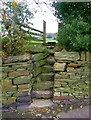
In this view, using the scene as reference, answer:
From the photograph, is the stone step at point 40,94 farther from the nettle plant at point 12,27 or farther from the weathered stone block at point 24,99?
the nettle plant at point 12,27

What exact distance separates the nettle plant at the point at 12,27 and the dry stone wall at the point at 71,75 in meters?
0.79

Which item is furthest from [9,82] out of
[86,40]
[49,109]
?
[86,40]

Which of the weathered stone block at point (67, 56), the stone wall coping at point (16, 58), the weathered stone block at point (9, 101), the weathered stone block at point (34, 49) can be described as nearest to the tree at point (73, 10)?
the weathered stone block at point (67, 56)

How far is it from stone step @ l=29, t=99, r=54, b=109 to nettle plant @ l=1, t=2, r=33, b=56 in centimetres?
105

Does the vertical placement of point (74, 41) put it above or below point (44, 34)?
below

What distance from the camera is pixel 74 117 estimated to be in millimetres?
2145

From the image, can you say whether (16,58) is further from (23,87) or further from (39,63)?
(39,63)

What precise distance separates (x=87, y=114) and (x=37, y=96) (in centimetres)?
102

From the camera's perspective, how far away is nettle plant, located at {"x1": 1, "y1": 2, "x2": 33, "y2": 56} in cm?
221

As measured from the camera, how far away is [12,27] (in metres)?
2.23

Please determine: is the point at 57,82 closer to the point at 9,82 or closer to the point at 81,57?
the point at 81,57

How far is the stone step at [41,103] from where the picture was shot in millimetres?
2404

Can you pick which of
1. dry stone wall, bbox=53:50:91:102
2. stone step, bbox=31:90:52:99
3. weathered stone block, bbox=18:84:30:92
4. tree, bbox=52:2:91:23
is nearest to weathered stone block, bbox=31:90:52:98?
stone step, bbox=31:90:52:99

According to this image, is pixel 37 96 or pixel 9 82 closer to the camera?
pixel 9 82
